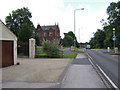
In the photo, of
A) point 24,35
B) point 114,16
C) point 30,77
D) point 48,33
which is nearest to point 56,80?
point 30,77

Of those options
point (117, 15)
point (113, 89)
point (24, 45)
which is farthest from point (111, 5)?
point (113, 89)

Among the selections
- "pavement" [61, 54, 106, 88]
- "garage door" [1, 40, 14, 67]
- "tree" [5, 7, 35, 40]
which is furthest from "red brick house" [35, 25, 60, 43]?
"pavement" [61, 54, 106, 88]

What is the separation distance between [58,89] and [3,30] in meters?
7.49

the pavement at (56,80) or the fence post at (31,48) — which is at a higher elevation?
the fence post at (31,48)

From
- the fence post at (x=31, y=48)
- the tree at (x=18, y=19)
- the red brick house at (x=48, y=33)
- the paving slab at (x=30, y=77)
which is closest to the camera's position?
the paving slab at (x=30, y=77)

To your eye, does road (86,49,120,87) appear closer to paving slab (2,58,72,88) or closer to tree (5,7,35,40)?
paving slab (2,58,72,88)

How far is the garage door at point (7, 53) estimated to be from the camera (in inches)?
386

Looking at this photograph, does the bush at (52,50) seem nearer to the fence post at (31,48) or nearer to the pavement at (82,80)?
the fence post at (31,48)

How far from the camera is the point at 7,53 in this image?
10.2 m

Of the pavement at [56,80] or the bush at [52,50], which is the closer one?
the pavement at [56,80]

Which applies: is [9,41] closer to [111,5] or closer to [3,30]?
[3,30]

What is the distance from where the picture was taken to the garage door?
9.81 m

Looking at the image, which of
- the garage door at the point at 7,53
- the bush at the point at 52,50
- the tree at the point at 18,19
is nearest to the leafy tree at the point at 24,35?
the bush at the point at 52,50

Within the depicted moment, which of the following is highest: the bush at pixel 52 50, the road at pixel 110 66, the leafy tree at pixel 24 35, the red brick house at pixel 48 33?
the red brick house at pixel 48 33
